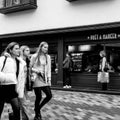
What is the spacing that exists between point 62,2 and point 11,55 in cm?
1093

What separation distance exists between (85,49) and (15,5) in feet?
17.0

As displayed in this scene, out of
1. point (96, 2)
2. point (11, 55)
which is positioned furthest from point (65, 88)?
point (11, 55)

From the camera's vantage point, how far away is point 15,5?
17047 mm

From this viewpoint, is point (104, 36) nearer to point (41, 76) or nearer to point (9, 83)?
point (41, 76)

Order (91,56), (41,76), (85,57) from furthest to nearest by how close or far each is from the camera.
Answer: (85,57)
(91,56)
(41,76)

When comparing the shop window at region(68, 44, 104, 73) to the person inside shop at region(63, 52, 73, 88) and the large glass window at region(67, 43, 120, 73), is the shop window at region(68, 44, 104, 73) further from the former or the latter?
the person inside shop at region(63, 52, 73, 88)

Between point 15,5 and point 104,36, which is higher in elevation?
point 15,5

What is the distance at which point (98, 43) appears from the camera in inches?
569

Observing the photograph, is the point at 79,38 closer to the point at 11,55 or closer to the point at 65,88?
the point at 65,88

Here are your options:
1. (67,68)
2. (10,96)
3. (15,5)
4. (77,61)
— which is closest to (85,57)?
(77,61)

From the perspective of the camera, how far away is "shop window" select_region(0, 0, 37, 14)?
54.1 ft

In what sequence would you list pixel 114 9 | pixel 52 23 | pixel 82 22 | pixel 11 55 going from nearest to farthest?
pixel 11 55, pixel 114 9, pixel 82 22, pixel 52 23

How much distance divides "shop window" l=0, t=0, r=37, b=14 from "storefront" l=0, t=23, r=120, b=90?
1.57m

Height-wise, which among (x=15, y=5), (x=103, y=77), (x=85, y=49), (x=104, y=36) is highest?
(x=15, y=5)
